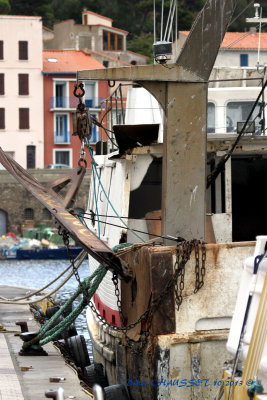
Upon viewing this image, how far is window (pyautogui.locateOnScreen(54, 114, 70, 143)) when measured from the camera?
68.8 metres

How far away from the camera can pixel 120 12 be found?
104875 mm

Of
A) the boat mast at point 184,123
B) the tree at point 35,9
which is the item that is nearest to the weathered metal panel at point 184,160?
the boat mast at point 184,123

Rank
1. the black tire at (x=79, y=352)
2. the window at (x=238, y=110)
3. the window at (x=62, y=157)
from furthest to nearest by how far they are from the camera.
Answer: the window at (x=62, y=157) → the window at (x=238, y=110) → the black tire at (x=79, y=352)

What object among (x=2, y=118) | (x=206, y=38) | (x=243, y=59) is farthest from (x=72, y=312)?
(x=2, y=118)

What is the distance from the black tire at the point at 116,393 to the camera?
10945 millimetres

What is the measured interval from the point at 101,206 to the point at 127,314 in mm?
4561

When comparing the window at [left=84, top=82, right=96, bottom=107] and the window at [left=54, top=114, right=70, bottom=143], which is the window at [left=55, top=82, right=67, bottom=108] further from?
the window at [left=84, top=82, right=96, bottom=107]

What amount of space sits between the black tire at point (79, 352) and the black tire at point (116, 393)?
12.9 ft

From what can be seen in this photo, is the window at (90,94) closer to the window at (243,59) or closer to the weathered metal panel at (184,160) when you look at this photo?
the window at (243,59)

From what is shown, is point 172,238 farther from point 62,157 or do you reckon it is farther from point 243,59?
point 62,157

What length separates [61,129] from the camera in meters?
69.6

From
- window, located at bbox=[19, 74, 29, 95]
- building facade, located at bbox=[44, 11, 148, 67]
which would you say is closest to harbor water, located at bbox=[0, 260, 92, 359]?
window, located at bbox=[19, 74, 29, 95]

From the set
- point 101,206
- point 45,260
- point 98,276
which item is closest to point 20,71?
point 45,260

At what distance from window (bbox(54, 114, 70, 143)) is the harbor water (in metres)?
17.5
